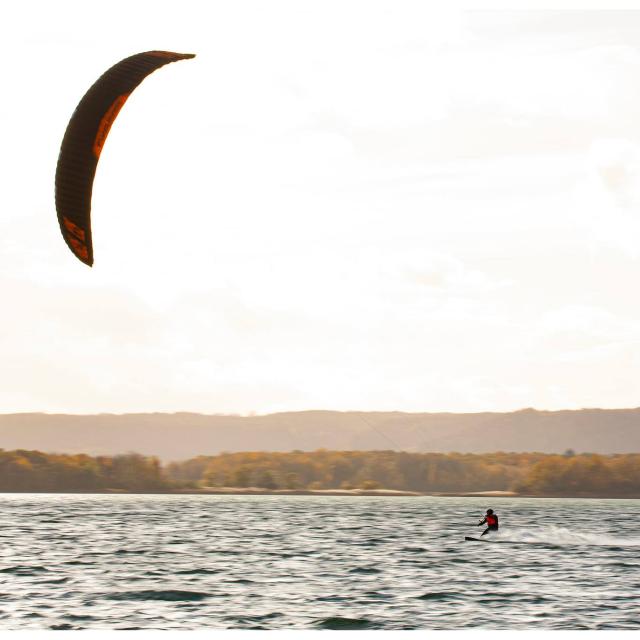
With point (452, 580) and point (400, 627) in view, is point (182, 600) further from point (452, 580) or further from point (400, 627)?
point (452, 580)

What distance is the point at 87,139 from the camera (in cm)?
2134

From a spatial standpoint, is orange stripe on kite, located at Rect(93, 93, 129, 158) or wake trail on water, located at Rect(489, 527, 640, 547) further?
Answer: wake trail on water, located at Rect(489, 527, 640, 547)

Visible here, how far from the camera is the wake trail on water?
68562 mm

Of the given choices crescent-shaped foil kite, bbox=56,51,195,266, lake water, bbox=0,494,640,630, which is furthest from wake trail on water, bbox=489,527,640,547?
crescent-shaped foil kite, bbox=56,51,195,266

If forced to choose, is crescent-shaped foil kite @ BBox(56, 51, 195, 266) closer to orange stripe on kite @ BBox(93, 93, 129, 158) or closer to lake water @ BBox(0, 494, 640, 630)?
orange stripe on kite @ BBox(93, 93, 129, 158)

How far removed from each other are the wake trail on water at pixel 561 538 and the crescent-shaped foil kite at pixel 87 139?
50.7m

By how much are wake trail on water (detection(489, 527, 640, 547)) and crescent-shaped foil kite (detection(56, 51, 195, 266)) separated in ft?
166

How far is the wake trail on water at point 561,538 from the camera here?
225ft

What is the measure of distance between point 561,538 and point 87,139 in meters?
58.7

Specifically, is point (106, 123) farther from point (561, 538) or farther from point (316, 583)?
point (561, 538)

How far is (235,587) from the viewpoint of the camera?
38.1 metres

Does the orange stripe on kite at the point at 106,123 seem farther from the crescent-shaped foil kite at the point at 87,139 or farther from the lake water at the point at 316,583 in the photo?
the lake water at the point at 316,583

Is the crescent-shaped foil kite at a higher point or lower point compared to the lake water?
higher

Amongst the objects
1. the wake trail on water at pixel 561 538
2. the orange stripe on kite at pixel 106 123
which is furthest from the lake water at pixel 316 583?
the orange stripe on kite at pixel 106 123
